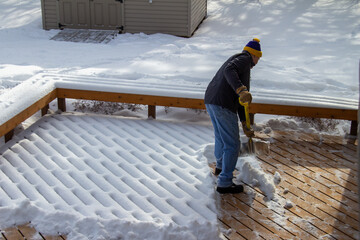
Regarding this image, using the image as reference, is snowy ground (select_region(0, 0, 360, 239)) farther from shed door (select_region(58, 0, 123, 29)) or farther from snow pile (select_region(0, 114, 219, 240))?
shed door (select_region(58, 0, 123, 29))

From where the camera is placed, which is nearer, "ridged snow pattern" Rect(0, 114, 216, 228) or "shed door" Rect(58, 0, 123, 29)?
"ridged snow pattern" Rect(0, 114, 216, 228)

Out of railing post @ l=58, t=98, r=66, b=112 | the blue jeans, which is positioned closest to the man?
the blue jeans

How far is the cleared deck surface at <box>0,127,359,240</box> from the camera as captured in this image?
3809mm

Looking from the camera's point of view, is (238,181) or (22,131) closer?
(238,181)

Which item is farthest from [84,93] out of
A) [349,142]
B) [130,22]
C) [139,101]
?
[130,22]

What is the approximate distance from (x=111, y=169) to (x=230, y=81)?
1592mm

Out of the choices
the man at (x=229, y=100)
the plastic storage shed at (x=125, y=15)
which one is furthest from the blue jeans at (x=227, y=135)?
the plastic storage shed at (x=125, y=15)

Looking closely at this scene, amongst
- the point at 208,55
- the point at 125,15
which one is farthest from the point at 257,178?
the point at 125,15

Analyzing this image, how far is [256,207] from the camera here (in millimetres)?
4145

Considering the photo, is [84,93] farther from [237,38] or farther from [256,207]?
[237,38]

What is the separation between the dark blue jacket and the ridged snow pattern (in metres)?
0.87

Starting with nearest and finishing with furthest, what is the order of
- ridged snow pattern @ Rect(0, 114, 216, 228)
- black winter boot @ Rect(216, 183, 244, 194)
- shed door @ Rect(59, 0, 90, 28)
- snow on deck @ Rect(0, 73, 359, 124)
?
1. ridged snow pattern @ Rect(0, 114, 216, 228)
2. black winter boot @ Rect(216, 183, 244, 194)
3. snow on deck @ Rect(0, 73, 359, 124)
4. shed door @ Rect(59, 0, 90, 28)

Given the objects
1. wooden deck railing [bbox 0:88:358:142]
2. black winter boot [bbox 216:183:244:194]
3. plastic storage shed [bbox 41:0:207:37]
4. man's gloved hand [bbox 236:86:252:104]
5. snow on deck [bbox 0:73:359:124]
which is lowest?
black winter boot [bbox 216:183:244:194]

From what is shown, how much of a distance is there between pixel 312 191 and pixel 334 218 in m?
0.45
